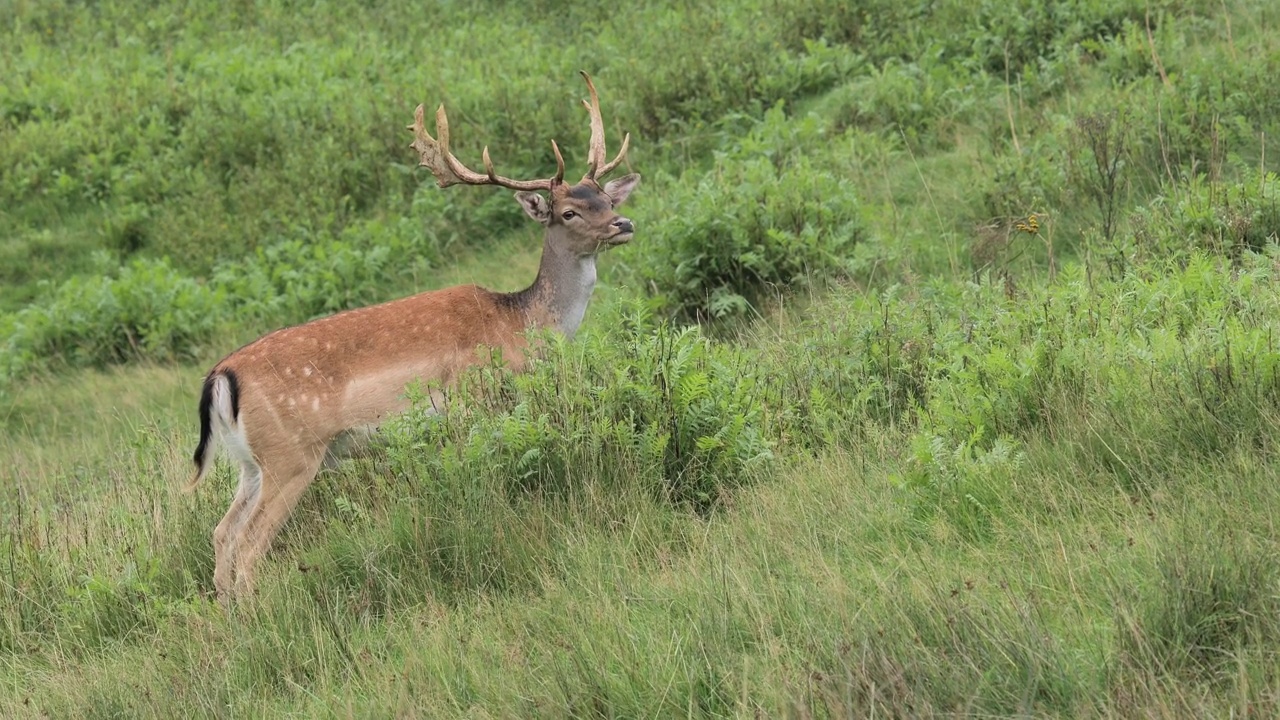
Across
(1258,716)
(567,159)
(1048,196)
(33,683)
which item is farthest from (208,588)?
(567,159)

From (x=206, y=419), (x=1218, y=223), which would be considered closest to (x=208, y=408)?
(x=206, y=419)

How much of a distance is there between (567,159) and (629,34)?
2549 mm

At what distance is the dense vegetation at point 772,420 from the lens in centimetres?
400

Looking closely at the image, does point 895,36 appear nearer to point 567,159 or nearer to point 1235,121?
point 567,159

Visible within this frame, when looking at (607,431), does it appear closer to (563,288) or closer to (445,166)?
(563,288)

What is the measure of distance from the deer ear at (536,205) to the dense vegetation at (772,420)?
121 cm

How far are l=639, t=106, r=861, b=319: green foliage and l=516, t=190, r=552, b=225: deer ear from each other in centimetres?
131

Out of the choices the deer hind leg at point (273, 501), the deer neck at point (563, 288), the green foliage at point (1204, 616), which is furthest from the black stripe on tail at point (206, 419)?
the green foliage at point (1204, 616)

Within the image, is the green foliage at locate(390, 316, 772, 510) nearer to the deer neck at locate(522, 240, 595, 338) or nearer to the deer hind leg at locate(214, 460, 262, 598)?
the deer hind leg at locate(214, 460, 262, 598)

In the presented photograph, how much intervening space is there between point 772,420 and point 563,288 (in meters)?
2.39

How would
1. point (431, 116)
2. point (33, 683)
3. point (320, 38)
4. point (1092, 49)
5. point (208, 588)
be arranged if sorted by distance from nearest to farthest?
1. point (33, 683)
2. point (208, 588)
3. point (1092, 49)
4. point (431, 116)
5. point (320, 38)

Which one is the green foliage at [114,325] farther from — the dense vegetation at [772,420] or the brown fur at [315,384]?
the brown fur at [315,384]

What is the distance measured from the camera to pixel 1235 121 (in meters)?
8.91

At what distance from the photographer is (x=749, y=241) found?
9367 mm
